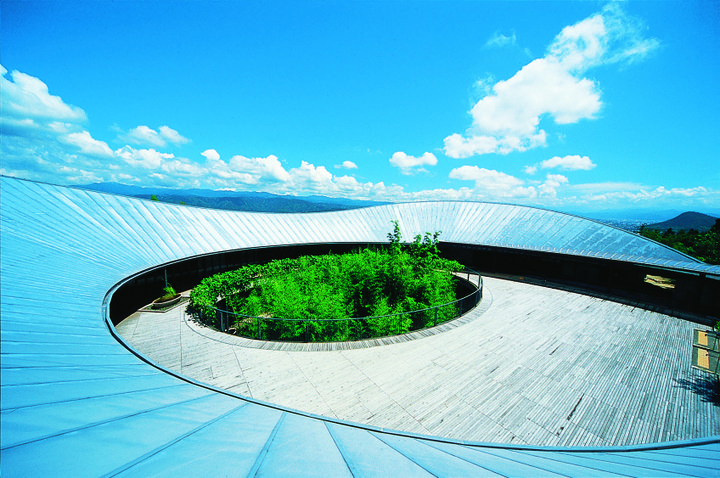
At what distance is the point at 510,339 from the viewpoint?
13.1m

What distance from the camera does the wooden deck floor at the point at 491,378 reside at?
8.12 m

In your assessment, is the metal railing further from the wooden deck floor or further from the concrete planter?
the concrete planter

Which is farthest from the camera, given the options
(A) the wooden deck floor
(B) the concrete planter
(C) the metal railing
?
Answer: (B) the concrete planter

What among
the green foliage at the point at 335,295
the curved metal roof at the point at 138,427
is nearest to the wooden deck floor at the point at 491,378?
the green foliage at the point at 335,295

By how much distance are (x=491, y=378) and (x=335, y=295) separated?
9.01 metres

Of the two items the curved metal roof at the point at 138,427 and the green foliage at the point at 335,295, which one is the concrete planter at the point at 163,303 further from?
the curved metal roof at the point at 138,427

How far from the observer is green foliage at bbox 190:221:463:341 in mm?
13703

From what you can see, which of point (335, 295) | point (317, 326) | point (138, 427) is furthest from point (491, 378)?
point (138, 427)

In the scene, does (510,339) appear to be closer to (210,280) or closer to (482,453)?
(482,453)

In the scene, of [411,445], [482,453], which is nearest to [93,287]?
[411,445]

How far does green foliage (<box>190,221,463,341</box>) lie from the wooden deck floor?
164cm

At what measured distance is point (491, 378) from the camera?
1014cm

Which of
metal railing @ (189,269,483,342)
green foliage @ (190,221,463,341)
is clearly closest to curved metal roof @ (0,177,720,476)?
metal railing @ (189,269,483,342)

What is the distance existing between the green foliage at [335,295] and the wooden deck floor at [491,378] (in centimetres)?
164
